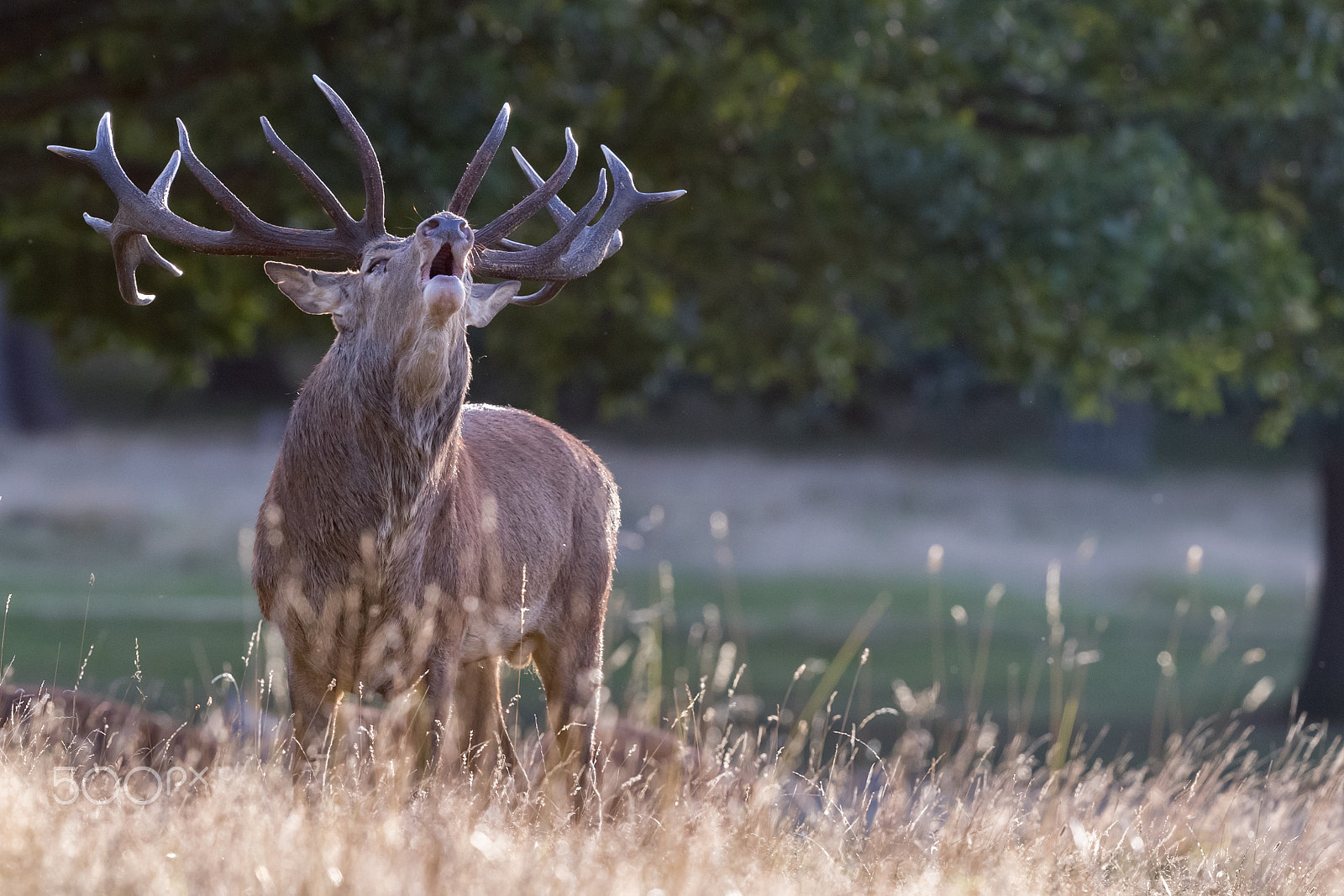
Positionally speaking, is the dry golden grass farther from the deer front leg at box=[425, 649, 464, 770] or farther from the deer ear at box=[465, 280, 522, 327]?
the deer ear at box=[465, 280, 522, 327]

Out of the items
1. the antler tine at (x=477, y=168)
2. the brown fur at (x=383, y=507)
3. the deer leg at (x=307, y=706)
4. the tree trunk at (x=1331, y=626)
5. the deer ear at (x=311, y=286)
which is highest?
the antler tine at (x=477, y=168)

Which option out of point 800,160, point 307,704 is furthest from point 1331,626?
point 307,704

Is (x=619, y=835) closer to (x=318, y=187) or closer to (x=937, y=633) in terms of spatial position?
(x=318, y=187)

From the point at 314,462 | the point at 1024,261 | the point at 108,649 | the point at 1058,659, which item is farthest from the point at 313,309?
the point at 1058,659

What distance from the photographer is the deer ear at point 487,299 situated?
5098mm

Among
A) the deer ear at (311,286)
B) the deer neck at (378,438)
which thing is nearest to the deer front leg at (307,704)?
the deer neck at (378,438)

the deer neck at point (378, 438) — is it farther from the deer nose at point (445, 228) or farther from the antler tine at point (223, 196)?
the antler tine at point (223, 196)

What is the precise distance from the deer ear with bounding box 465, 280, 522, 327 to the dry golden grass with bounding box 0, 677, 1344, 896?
148cm

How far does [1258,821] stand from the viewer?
5969mm

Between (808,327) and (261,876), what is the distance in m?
8.54

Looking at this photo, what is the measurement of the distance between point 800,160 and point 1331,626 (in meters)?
7.13

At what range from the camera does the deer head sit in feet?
15.5

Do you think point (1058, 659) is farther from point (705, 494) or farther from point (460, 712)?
point (705, 494)

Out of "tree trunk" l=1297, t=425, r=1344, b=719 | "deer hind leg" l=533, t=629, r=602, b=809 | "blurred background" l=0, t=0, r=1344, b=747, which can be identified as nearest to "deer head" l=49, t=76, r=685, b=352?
"blurred background" l=0, t=0, r=1344, b=747
